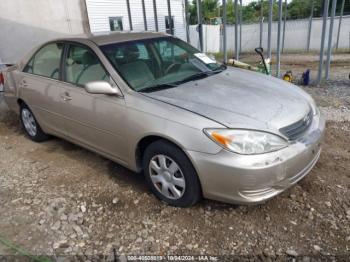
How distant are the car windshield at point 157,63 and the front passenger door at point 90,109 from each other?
0.20 metres

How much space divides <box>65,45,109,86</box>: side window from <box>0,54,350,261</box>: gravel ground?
3.50ft

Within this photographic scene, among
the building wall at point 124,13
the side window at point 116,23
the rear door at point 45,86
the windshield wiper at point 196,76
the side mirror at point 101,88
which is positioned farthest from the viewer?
the side window at point 116,23

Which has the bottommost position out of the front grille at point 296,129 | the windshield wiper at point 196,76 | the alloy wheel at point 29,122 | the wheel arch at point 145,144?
the alloy wheel at point 29,122

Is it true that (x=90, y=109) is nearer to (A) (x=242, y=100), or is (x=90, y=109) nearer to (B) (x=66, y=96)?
(B) (x=66, y=96)

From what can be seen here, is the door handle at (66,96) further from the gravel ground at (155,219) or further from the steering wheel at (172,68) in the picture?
the steering wheel at (172,68)

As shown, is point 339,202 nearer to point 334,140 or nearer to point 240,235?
point 240,235

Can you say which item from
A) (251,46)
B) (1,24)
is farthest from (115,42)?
(251,46)

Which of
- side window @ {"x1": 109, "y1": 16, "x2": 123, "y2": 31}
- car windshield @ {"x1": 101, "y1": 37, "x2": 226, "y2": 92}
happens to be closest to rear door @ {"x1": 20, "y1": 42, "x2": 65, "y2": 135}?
car windshield @ {"x1": 101, "y1": 37, "x2": 226, "y2": 92}

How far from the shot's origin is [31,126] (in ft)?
14.9

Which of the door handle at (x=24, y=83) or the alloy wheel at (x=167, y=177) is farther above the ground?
the door handle at (x=24, y=83)

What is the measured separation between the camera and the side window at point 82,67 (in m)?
3.22

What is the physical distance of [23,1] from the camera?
9.87 m

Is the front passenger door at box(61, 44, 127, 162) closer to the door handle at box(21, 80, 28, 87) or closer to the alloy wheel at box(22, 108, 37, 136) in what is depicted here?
the door handle at box(21, 80, 28, 87)

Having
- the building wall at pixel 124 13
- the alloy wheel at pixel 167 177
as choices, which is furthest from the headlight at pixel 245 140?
the building wall at pixel 124 13
